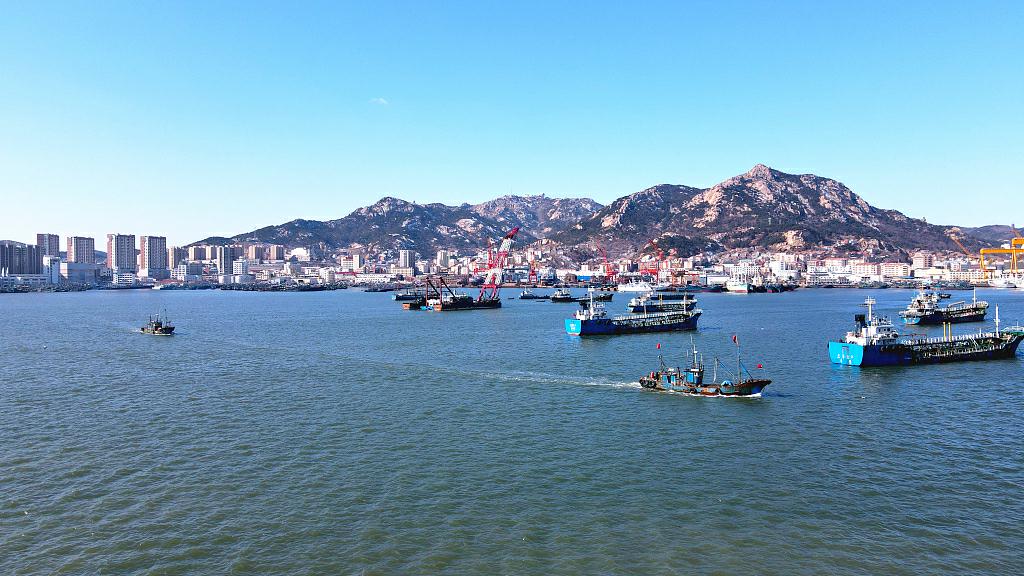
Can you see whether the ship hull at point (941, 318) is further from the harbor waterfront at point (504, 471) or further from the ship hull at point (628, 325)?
the harbor waterfront at point (504, 471)

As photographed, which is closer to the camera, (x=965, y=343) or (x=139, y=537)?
(x=139, y=537)

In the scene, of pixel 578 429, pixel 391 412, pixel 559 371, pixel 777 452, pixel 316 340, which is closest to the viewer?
pixel 777 452

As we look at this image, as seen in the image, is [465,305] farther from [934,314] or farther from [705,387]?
[705,387]

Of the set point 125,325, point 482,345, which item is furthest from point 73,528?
point 125,325

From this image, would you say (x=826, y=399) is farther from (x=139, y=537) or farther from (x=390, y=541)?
(x=139, y=537)

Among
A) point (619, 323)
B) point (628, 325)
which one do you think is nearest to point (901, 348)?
point (628, 325)

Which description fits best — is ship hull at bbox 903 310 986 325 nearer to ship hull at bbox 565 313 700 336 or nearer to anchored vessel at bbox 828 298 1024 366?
ship hull at bbox 565 313 700 336

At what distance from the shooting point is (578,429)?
115 feet

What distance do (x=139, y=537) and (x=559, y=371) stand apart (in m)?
38.1

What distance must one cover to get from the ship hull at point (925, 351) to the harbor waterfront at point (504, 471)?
1.94 metres

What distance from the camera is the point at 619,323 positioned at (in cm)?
8950

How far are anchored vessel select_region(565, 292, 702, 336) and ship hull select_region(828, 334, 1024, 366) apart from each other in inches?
1225

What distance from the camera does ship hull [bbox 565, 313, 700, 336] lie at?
3344 inches

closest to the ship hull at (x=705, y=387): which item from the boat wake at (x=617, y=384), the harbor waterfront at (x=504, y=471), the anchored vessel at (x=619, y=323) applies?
the harbor waterfront at (x=504, y=471)
